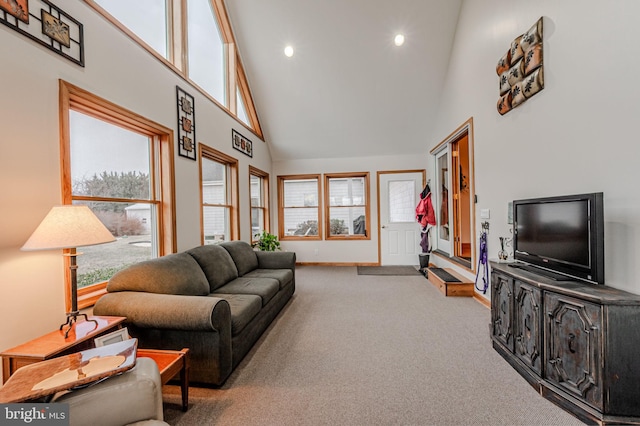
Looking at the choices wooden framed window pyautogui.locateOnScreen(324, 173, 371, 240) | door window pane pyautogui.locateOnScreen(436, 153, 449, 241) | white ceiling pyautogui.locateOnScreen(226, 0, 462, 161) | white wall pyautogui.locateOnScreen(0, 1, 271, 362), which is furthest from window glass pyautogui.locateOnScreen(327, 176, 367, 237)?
white wall pyautogui.locateOnScreen(0, 1, 271, 362)

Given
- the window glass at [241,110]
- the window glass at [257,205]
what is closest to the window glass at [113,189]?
the window glass at [241,110]

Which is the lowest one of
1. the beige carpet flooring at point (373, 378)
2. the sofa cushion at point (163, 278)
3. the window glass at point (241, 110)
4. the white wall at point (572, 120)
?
the beige carpet flooring at point (373, 378)

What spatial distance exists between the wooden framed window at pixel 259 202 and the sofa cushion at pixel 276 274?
165 cm

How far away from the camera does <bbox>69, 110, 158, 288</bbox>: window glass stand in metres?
2.06

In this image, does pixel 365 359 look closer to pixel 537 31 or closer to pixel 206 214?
pixel 206 214

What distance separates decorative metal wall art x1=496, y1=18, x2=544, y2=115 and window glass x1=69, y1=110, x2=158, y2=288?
11.9 feet

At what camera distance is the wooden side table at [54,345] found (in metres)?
1.37

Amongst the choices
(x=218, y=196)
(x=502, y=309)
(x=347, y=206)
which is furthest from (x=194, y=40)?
(x=502, y=309)

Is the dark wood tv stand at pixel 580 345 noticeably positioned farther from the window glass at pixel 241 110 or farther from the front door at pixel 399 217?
the window glass at pixel 241 110

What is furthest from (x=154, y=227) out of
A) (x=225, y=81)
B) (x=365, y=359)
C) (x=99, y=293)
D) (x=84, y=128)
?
(x=225, y=81)

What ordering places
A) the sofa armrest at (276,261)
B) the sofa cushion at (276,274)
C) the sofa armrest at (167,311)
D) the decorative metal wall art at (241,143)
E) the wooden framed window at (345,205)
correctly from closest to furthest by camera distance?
the sofa armrest at (167,311), the sofa cushion at (276,274), the sofa armrest at (276,261), the decorative metal wall art at (241,143), the wooden framed window at (345,205)

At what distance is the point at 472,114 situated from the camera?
145 inches

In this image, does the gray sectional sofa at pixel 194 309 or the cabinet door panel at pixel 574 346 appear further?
the gray sectional sofa at pixel 194 309

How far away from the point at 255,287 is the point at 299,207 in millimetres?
3572
